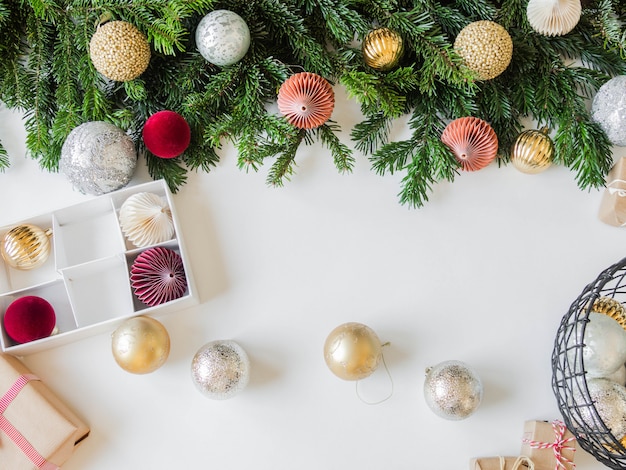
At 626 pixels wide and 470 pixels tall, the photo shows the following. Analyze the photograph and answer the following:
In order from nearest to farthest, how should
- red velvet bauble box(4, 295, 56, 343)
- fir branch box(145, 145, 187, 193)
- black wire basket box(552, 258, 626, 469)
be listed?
1. black wire basket box(552, 258, 626, 469)
2. red velvet bauble box(4, 295, 56, 343)
3. fir branch box(145, 145, 187, 193)

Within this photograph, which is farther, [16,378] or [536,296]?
[536,296]

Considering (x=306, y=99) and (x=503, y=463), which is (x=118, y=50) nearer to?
(x=306, y=99)

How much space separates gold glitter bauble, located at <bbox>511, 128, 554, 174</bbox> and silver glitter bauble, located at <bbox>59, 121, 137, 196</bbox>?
685 millimetres

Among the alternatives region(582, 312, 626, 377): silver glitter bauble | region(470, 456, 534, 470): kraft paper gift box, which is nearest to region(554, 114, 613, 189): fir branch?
region(582, 312, 626, 377): silver glitter bauble

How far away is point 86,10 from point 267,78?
0.33 meters

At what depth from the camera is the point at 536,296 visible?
3.74ft

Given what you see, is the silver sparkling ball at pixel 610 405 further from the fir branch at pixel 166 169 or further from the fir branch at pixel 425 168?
the fir branch at pixel 166 169

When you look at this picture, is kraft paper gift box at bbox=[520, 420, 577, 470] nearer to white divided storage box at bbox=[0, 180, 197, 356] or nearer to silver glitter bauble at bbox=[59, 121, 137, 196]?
white divided storage box at bbox=[0, 180, 197, 356]

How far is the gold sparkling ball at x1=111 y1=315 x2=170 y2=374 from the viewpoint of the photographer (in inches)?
40.4

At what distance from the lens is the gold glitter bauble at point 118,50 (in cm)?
104

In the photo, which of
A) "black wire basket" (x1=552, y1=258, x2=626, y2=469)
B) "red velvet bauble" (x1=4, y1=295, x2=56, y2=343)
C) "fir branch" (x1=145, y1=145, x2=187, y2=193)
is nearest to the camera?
"black wire basket" (x1=552, y1=258, x2=626, y2=469)

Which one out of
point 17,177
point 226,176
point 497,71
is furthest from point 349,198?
point 17,177

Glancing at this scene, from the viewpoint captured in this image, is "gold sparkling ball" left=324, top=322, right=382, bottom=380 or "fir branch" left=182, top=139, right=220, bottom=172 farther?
"fir branch" left=182, top=139, right=220, bottom=172

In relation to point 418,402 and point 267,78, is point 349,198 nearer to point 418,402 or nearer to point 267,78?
point 267,78
